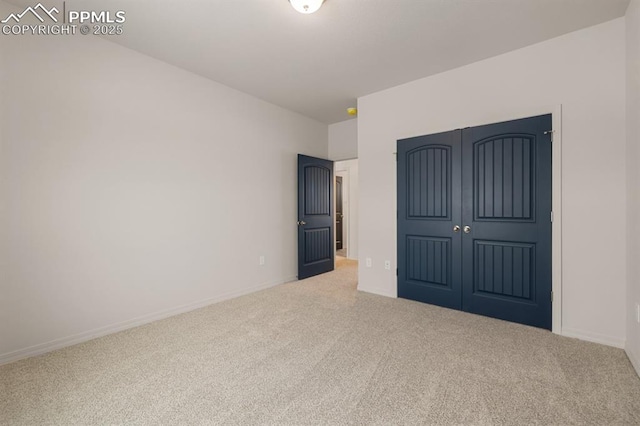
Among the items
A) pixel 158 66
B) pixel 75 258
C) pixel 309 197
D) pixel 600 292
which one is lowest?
pixel 600 292

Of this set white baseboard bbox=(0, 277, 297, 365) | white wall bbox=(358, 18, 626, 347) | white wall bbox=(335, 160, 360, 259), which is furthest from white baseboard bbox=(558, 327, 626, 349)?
white wall bbox=(335, 160, 360, 259)

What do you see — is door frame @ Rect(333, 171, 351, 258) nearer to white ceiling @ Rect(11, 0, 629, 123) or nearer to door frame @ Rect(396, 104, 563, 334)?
white ceiling @ Rect(11, 0, 629, 123)

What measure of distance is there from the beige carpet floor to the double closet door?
14.5 inches

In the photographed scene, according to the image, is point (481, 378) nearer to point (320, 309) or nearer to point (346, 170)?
point (320, 309)

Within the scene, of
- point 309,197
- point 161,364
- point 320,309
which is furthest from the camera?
point 309,197

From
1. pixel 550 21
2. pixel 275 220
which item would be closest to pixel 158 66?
pixel 275 220

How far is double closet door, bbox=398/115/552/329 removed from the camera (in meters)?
2.63

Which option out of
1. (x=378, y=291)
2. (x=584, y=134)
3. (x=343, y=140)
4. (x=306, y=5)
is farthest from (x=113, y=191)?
(x=584, y=134)

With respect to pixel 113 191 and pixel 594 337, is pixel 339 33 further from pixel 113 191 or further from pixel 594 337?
pixel 594 337

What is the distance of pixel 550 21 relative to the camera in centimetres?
233

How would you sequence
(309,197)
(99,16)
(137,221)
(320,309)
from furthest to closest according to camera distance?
(309,197) → (320,309) → (137,221) → (99,16)

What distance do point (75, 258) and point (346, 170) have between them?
217 inches

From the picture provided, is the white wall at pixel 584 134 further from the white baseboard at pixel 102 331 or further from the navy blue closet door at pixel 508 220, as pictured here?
the white baseboard at pixel 102 331

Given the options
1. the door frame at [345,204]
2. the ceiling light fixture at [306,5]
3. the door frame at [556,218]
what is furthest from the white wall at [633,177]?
the door frame at [345,204]
